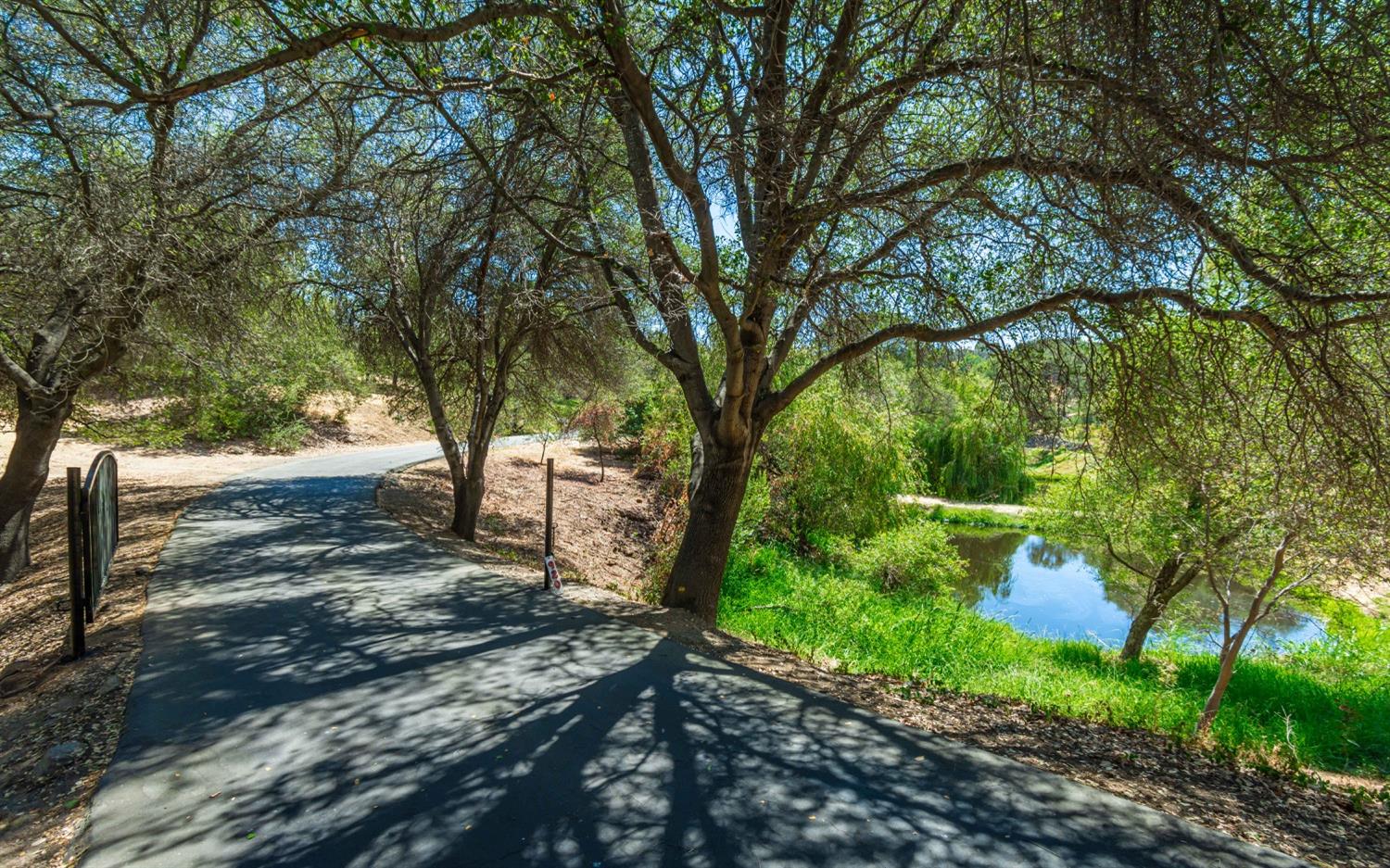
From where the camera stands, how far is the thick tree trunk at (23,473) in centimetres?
853

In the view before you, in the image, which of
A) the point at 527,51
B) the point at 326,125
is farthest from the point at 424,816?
the point at 326,125

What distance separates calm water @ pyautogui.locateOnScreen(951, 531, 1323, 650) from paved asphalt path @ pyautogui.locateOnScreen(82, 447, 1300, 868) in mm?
11072

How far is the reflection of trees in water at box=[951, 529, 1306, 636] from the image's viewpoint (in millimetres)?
14148

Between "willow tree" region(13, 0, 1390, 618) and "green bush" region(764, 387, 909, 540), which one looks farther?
"green bush" region(764, 387, 909, 540)

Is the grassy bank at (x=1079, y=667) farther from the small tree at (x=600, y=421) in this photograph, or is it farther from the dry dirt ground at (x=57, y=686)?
the small tree at (x=600, y=421)

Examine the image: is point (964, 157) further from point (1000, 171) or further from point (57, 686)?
point (57, 686)

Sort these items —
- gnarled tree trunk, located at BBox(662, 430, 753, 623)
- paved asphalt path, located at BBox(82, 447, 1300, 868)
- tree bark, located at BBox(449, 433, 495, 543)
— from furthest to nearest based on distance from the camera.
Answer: tree bark, located at BBox(449, 433, 495, 543) < gnarled tree trunk, located at BBox(662, 430, 753, 623) < paved asphalt path, located at BBox(82, 447, 1300, 868)

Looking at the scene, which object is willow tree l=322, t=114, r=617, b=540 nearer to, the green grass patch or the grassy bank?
the grassy bank

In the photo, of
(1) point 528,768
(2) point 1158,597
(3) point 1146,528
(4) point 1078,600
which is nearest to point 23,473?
(1) point 528,768

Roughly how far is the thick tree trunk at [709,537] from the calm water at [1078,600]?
986cm

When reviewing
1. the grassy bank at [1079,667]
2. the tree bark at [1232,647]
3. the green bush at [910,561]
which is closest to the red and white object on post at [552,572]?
the grassy bank at [1079,667]

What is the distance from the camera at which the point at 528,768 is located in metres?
4.03

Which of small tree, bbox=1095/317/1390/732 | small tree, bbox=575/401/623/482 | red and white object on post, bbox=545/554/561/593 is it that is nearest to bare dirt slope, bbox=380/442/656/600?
red and white object on post, bbox=545/554/561/593

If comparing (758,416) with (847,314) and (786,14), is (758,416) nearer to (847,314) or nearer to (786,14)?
(847,314)
